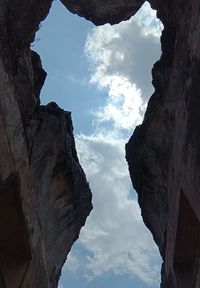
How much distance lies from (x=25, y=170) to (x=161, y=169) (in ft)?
11.6

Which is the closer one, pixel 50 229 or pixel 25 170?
pixel 25 170

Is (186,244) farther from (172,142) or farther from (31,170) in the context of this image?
(31,170)

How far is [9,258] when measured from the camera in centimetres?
878

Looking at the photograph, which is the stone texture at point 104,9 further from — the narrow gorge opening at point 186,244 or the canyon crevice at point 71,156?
the narrow gorge opening at point 186,244

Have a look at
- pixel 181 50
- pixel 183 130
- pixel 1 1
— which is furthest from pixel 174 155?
pixel 1 1

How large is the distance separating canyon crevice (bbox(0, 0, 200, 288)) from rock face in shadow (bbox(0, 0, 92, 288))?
2cm

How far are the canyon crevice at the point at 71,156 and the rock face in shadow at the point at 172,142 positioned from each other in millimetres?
19

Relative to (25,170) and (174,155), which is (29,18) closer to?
(25,170)

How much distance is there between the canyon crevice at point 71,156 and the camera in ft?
25.0

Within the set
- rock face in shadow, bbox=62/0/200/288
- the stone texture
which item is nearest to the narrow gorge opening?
rock face in shadow, bbox=62/0/200/288

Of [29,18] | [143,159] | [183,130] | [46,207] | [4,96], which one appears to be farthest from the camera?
[143,159]

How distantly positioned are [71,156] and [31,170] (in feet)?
8.16

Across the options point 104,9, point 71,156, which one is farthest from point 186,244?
point 104,9

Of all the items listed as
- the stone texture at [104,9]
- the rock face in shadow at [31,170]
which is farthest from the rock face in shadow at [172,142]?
the rock face in shadow at [31,170]
